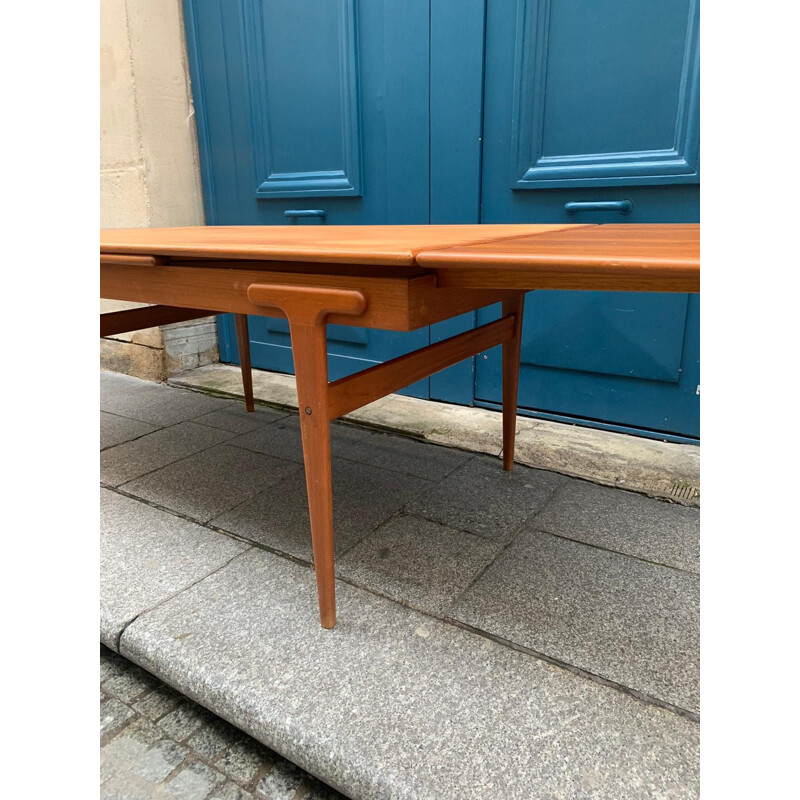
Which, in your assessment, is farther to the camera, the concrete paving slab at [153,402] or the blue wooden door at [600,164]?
the concrete paving slab at [153,402]

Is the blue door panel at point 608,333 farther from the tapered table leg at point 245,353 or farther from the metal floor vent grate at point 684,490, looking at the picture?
the tapered table leg at point 245,353

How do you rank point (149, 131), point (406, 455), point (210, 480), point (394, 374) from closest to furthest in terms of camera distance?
point (394, 374) < point (210, 480) < point (406, 455) < point (149, 131)

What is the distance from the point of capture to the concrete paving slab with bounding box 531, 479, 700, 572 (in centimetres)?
148

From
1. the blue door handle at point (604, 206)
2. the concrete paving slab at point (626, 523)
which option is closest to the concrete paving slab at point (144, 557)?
the concrete paving slab at point (626, 523)

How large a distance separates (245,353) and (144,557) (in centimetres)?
106

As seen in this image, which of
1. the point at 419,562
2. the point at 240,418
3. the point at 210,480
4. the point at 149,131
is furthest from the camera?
the point at 149,131

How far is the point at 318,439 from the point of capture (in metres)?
1.11

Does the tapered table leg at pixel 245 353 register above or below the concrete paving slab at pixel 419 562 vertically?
above

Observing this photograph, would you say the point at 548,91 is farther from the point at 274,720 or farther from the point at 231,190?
the point at 274,720

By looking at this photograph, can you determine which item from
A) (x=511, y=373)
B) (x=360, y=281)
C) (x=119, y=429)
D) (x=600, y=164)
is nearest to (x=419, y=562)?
(x=511, y=373)

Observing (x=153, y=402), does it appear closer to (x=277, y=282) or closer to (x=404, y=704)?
(x=277, y=282)

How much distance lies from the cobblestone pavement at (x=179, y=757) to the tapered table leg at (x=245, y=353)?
139cm

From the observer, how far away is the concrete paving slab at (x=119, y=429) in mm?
2285

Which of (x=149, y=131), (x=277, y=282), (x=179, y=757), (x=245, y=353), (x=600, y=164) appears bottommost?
(x=179, y=757)
